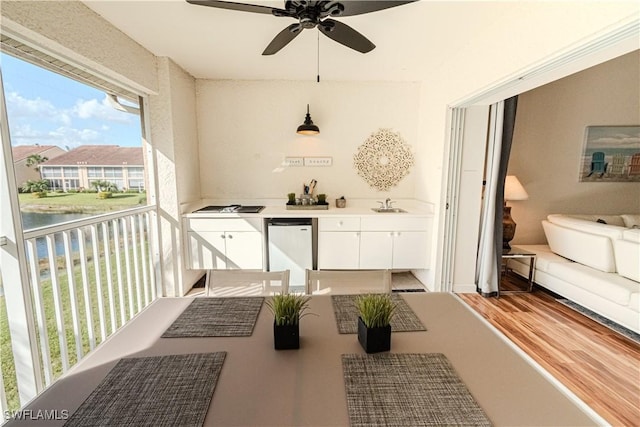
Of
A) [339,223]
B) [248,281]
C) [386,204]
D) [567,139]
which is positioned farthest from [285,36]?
[567,139]

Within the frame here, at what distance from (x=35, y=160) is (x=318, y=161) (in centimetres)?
265

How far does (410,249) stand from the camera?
332 centimetres

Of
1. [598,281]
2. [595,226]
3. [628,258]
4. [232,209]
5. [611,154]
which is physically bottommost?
[598,281]

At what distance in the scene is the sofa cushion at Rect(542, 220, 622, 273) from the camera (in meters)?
2.68

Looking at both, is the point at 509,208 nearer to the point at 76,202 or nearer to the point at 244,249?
the point at 244,249

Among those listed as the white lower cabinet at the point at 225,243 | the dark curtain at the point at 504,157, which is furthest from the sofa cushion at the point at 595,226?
the white lower cabinet at the point at 225,243

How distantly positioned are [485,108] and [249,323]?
3.08m

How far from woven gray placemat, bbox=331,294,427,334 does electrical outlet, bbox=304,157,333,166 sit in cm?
257

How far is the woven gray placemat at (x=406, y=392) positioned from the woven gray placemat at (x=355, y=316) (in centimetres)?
16

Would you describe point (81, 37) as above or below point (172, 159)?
above

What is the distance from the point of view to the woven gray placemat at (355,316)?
1.10 metres

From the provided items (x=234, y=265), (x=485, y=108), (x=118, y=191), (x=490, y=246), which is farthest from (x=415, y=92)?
(x=118, y=191)

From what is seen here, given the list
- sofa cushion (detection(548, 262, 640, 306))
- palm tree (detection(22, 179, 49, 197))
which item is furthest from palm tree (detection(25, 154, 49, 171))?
sofa cushion (detection(548, 262, 640, 306))

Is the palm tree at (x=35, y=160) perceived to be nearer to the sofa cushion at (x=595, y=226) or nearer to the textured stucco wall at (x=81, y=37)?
the textured stucco wall at (x=81, y=37)
